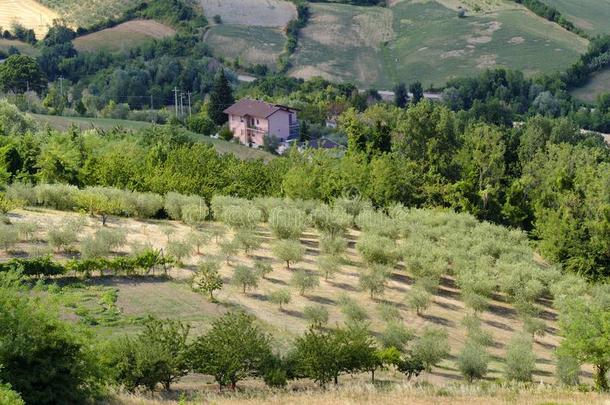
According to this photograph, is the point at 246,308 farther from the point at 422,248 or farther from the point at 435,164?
the point at 435,164

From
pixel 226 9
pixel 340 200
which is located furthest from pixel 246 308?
pixel 226 9

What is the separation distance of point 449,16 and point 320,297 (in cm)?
13637

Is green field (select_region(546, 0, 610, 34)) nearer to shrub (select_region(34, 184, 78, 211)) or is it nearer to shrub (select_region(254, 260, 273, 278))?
shrub (select_region(34, 184, 78, 211))

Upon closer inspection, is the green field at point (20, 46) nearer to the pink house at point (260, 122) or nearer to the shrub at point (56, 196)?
the pink house at point (260, 122)

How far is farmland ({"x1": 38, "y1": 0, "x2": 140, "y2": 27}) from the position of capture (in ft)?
496

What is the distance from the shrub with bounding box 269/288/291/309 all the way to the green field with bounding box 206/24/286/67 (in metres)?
111

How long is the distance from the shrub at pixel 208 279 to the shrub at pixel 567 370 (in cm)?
1510

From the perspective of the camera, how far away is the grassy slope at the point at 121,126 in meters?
91.8

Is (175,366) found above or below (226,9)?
above

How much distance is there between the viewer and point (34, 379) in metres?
24.3

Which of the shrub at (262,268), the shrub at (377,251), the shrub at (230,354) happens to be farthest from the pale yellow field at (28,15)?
the shrub at (230,354)

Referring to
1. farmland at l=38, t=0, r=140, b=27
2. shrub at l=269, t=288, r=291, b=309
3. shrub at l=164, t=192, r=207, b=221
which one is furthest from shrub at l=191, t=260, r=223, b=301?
farmland at l=38, t=0, r=140, b=27

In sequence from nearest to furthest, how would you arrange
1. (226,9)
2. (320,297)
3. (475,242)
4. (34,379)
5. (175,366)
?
(34,379), (175,366), (320,297), (475,242), (226,9)

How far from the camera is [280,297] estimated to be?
37812 mm
